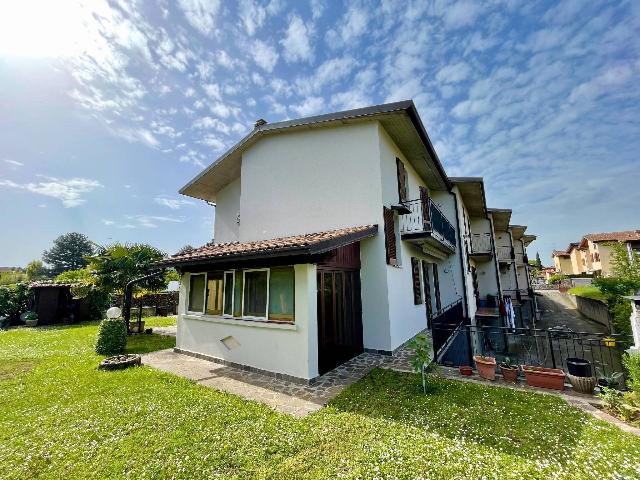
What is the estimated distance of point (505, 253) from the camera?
24.7 m

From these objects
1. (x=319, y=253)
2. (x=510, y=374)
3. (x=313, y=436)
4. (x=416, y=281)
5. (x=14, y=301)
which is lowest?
(x=313, y=436)

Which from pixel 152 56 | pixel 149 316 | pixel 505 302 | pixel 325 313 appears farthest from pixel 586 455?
pixel 149 316

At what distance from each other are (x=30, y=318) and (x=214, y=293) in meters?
19.2

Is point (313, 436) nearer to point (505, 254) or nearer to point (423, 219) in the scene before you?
point (423, 219)

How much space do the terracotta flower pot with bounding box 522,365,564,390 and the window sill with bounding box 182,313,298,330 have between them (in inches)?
204

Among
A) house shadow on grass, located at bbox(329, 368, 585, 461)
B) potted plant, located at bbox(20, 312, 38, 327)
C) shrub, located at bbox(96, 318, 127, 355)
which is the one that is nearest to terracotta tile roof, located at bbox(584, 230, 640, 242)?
house shadow on grass, located at bbox(329, 368, 585, 461)

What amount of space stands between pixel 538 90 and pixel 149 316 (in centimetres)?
2799

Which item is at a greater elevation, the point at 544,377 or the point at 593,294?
the point at 593,294

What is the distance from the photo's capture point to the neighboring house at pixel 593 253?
1325 inches

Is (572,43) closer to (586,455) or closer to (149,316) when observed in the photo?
(586,455)

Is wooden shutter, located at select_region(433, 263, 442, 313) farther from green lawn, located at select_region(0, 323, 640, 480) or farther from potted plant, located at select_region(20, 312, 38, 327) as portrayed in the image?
potted plant, located at select_region(20, 312, 38, 327)

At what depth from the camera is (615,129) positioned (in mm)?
11930

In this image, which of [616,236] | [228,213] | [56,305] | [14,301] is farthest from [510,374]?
[616,236]

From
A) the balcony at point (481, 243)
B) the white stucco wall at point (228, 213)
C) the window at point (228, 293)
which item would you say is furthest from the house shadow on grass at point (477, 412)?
the balcony at point (481, 243)
